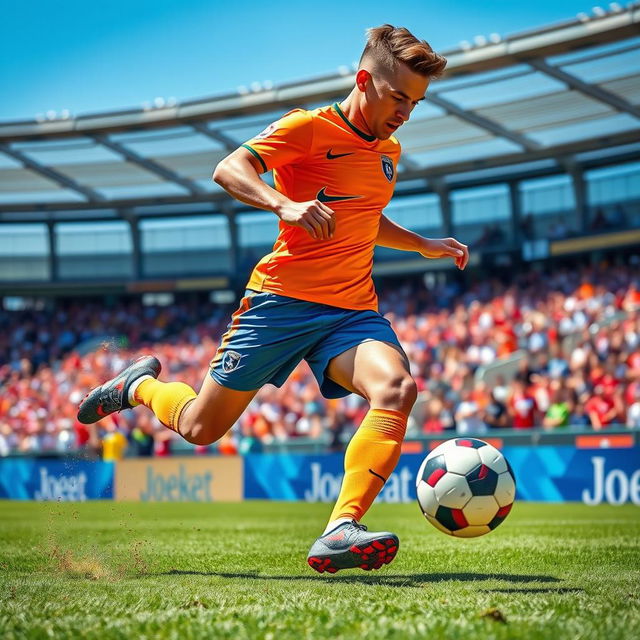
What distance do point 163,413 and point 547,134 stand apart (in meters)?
20.7

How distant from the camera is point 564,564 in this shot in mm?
5168

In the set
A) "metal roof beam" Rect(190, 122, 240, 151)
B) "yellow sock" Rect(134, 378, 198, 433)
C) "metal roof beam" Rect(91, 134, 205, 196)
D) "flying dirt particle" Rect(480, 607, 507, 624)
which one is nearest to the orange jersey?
"yellow sock" Rect(134, 378, 198, 433)

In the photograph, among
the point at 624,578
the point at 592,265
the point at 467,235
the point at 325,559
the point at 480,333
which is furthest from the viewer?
the point at 467,235

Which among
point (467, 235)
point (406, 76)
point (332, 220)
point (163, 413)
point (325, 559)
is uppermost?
point (467, 235)

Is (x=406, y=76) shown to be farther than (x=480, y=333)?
No

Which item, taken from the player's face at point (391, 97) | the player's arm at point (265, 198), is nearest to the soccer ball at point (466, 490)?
the player's arm at point (265, 198)

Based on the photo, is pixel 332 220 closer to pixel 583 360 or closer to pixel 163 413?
pixel 163 413

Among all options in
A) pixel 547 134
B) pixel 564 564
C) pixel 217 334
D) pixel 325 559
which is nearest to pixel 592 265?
pixel 547 134

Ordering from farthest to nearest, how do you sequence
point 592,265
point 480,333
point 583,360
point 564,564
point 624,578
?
point 592,265 < point 480,333 < point 583,360 < point 564,564 < point 624,578

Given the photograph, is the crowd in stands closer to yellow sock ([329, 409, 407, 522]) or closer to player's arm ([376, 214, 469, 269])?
player's arm ([376, 214, 469, 269])

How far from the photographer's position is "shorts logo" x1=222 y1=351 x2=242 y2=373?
4719 millimetres

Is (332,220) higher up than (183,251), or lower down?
lower down

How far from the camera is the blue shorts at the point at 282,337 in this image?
15.4ft

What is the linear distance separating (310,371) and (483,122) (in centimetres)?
768
